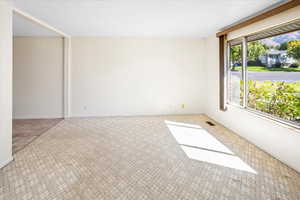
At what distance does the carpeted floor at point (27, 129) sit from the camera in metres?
3.43

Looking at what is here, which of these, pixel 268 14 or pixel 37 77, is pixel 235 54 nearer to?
pixel 268 14

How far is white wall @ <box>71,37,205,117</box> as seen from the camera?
5414mm

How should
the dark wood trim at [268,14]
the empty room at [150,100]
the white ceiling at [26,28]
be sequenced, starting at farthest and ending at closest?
the white ceiling at [26,28] < the dark wood trim at [268,14] < the empty room at [150,100]

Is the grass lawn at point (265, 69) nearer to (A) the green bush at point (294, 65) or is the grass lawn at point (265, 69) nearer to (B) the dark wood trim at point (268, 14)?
(A) the green bush at point (294, 65)

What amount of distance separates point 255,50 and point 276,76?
2.49ft

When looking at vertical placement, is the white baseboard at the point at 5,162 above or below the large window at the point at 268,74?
below

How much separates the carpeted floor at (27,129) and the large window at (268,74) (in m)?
4.39

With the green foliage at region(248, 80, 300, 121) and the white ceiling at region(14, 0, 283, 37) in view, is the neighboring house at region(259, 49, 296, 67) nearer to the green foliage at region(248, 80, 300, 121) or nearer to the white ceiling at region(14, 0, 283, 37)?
the green foliage at region(248, 80, 300, 121)

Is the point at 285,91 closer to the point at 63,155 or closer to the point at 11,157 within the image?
the point at 63,155

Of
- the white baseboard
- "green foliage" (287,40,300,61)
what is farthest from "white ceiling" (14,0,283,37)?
the white baseboard

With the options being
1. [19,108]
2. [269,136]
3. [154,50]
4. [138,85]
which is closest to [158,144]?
[269,136]

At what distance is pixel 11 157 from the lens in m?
2.73

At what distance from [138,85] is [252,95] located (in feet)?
10.1

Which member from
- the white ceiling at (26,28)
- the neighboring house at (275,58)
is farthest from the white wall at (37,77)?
the neighboring house at (275,58)
